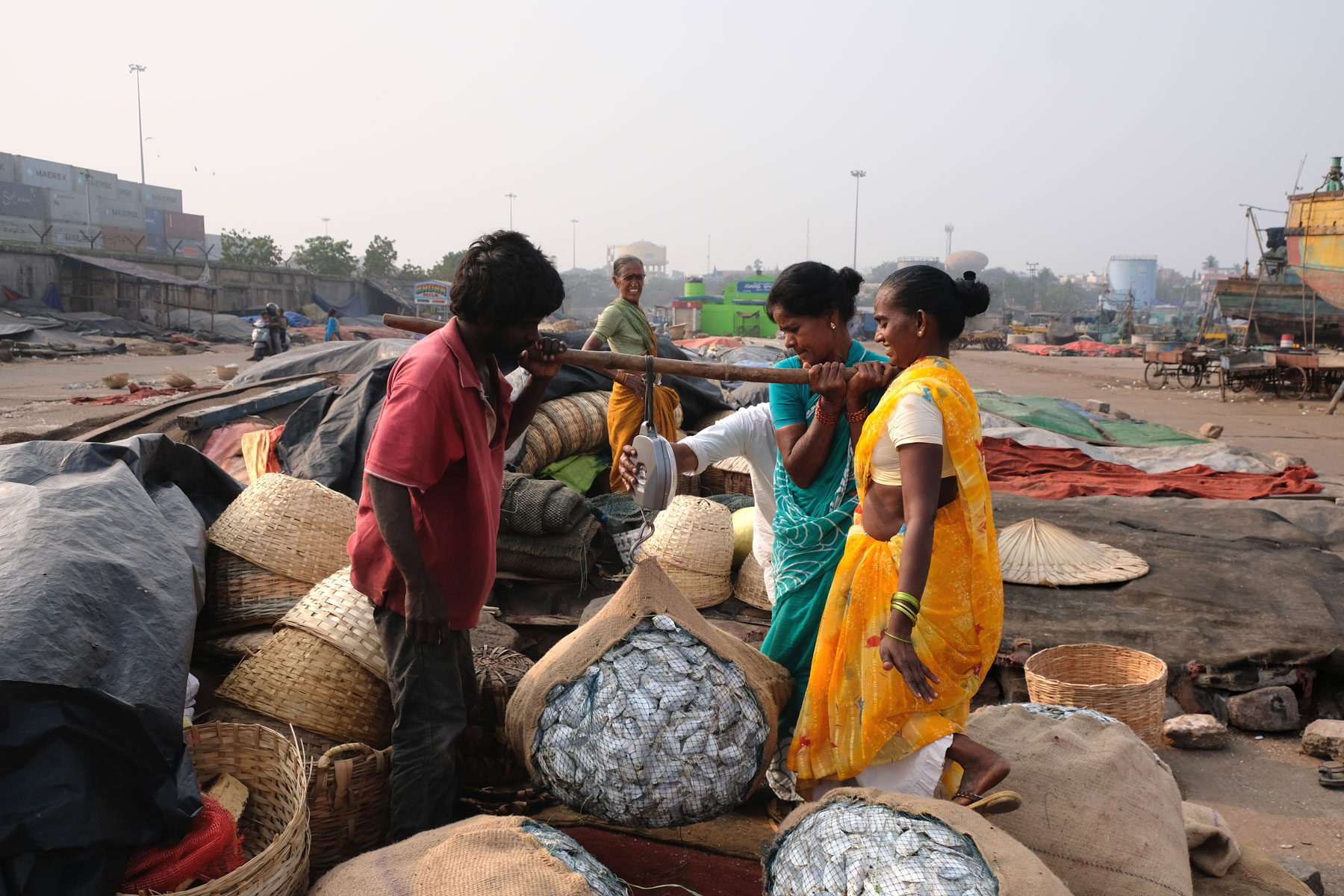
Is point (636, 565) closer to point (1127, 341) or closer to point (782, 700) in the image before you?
point (782, 700)

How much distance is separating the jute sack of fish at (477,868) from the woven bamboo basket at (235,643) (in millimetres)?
1372

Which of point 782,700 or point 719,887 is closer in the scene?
point 719,887

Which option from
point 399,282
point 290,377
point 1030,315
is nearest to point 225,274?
point 399,282

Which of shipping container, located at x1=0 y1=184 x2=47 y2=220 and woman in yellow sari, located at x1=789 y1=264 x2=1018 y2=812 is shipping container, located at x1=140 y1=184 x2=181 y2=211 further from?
woman in yellow sari, located at x1=789 y1=264 x2=1018 y2=812

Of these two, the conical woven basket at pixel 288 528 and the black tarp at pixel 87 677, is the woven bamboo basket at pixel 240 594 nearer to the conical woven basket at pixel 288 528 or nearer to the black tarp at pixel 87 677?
the conical woven basket at pixel 288 528

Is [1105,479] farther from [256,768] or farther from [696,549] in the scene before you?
[256,768]

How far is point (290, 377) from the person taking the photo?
7.76 m

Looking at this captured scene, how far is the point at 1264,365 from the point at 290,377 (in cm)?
1569

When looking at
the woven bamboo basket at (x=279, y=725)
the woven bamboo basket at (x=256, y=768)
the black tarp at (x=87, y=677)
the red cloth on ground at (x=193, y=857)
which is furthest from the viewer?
the woven bamboo basket at (x=279, y=725)

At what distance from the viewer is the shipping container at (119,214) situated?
4144 centimetres

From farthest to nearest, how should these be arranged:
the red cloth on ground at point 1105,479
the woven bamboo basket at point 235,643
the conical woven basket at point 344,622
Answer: the red cloth on ground at point 1105,479 → the woven bamboo basket at point 235,643 → the conical woven basket at point 344,622

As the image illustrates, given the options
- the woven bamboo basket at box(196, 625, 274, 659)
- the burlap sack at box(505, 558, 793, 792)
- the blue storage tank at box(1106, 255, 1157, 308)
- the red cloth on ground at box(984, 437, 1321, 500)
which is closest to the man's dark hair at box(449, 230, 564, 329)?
the burlap sack at box(505, 558, 793, 792)

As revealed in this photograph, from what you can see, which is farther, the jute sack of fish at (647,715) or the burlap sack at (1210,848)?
the burlap sack at (1210,848)

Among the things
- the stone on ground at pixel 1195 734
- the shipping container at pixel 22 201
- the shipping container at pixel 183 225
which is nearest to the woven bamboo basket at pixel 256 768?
the stone on ground at pixel 1195 734
